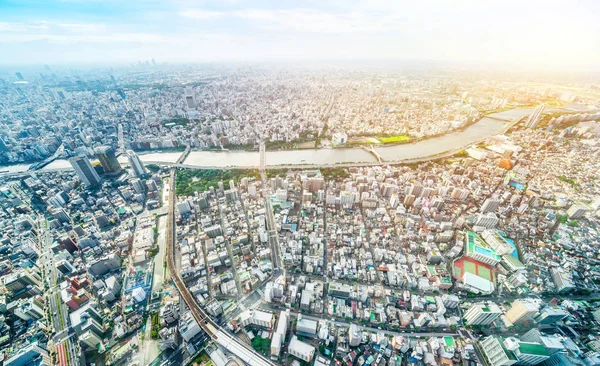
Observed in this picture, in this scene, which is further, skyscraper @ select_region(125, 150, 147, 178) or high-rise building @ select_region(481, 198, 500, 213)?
skyscraper @ select_region(125, 150, 147, 178)

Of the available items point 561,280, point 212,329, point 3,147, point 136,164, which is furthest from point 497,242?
point 3,147

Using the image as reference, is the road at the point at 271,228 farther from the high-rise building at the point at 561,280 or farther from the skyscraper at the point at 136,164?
the high-rise building at the point at 561,280

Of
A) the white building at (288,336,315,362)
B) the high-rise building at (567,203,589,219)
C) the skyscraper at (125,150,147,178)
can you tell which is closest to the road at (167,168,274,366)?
the white building at (288,336,315,362)

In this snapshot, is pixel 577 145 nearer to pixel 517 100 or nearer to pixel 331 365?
pixel 517 100

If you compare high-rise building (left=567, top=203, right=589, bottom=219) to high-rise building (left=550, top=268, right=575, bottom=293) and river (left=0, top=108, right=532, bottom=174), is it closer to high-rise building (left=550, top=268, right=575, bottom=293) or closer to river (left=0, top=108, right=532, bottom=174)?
high-rise building (left=550, top=268, right=575, bottom=293)

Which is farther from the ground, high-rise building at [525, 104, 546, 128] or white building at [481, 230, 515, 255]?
high-rise building at [525, 104, 546, 128]

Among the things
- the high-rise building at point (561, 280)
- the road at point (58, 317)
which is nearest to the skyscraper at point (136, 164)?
the road at point (58, 317)
